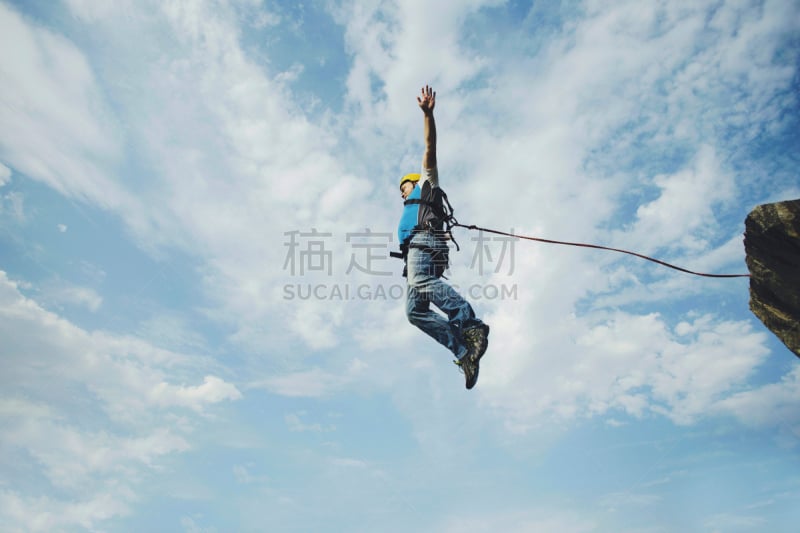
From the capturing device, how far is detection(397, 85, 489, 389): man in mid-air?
6879 millimetres

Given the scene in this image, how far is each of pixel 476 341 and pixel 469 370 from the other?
0.40 m

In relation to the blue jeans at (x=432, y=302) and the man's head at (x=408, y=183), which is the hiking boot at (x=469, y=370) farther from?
the man's head at (x=408, y=183)

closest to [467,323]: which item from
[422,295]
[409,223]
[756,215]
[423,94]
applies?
[422,295]

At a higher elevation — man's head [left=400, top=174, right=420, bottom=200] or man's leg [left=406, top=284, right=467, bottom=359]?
man's head [left=400, top=174, right=420, bottom=200]

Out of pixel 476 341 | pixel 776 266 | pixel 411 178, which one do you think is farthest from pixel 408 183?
pixel 776 266

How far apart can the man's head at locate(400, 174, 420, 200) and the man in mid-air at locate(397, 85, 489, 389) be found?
0.15m

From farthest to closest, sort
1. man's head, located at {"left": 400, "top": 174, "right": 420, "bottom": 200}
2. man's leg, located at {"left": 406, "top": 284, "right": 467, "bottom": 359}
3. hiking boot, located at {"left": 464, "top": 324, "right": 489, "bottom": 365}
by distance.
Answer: man's head, located at {"left": 400, "top": 174, "right": 420, "bottom": 200}
man's leg, located at {"left": 406, "top": 284, "right": 467, "bottom": 359}
hiking boot, located at {"left": 464, "top": 324, "right": 489, "bottom": 365}

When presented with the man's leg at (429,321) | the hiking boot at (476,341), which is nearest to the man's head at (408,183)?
the man's leg at (429,321)

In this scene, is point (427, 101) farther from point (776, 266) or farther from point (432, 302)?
point (776, 266)

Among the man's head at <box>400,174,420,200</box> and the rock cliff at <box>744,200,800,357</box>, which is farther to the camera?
the man's head at <box>400,174,420,200</box>

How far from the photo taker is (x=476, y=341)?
6867 mm

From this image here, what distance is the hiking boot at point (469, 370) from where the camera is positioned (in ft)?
22.3

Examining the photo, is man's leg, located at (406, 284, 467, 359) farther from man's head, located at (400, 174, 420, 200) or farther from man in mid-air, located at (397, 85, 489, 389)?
man's head, located at (400, 174, 420, 200)

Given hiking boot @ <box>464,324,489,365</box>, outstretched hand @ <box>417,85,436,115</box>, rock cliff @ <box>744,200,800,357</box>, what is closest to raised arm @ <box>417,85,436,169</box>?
outstretched hand @ <box>417,85,436,115</box>
